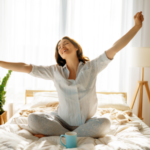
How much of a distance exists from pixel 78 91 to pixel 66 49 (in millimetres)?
405

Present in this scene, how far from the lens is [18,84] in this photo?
293 cm

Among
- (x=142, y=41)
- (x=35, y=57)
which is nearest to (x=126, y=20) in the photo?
(x=142, y=41)

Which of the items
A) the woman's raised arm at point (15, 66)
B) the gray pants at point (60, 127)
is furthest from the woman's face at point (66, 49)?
the gray pants at point (60, 127)

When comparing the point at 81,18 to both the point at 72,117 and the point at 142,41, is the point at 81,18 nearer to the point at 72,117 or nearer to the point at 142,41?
the point at 142,41

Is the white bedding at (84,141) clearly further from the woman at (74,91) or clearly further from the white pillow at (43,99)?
the white pillow at (43,99)

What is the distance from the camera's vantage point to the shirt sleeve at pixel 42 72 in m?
1.53

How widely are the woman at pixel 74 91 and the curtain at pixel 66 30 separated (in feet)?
4.25

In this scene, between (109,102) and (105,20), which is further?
(105,20)

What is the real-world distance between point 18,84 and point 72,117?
1746mm

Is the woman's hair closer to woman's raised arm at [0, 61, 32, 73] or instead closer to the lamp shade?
woman's raised arm at [0, 61, 32, 73]

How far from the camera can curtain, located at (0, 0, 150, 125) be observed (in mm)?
2885

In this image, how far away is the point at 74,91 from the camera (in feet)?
4.85

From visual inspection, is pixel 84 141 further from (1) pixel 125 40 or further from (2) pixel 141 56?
(2) pixel 141 56

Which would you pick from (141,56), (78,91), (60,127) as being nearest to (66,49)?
(78,91)
